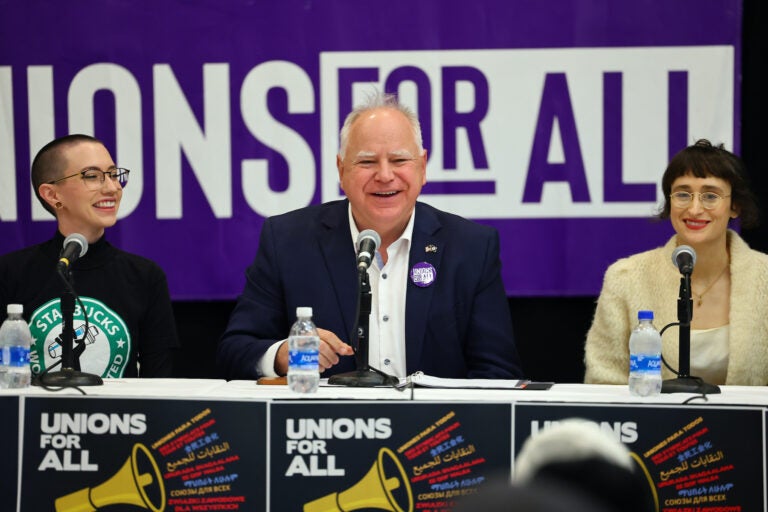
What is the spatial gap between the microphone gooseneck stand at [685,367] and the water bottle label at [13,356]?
1625 mm

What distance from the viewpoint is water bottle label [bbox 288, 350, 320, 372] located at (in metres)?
2.47

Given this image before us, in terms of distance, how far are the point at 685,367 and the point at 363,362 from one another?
84cm

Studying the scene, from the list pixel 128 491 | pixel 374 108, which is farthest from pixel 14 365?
pixel 374 108

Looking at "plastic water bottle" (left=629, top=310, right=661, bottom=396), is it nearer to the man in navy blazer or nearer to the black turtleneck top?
the man in navy blazer

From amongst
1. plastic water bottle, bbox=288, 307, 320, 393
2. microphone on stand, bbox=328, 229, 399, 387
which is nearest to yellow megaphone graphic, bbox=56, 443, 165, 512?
plastic water bottle, bbox=288, 307, 320, 393

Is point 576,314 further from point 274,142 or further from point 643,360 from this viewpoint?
point 643,360

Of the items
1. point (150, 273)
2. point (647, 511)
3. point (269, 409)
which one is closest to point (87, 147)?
point (150, 273)

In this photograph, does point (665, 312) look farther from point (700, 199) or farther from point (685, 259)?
point (685, 259)

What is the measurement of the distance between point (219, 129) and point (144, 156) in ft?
1.20

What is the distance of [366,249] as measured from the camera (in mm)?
2582

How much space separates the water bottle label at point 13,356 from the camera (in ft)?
8.25

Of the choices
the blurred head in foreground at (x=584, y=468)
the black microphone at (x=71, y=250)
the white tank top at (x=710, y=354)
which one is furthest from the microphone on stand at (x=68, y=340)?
the blurred head in foreground at (x=584, y=468)

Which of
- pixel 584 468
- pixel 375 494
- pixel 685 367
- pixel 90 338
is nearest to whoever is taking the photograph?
pixel 584 468

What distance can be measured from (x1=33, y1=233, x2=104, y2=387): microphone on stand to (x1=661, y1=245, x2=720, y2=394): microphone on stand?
149cm
